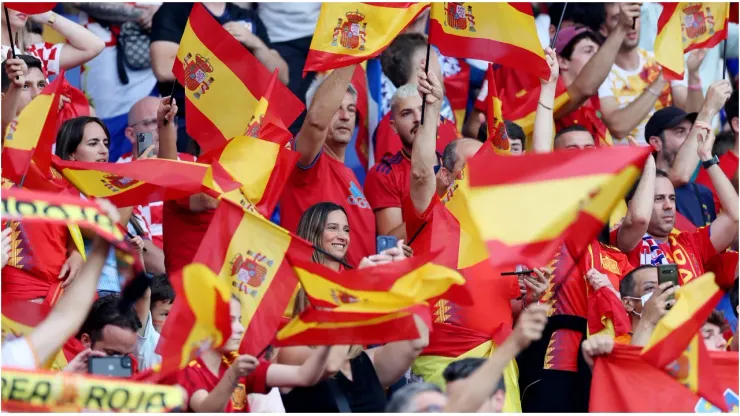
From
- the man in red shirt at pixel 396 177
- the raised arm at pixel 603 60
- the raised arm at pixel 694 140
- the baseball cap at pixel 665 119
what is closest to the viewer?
the man in red shirt at pixel 396 177

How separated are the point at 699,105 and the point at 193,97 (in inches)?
164

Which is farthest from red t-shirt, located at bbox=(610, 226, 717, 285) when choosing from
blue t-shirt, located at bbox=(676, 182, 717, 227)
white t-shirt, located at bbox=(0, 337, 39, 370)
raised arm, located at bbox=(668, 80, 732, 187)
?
white t-shirt, located at bbox=(0, 337, 39, 370)

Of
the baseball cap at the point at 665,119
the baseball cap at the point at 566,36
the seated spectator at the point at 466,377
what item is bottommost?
the baseball cap at the point at 665,119

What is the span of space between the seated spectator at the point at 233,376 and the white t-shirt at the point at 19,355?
0.73 meters

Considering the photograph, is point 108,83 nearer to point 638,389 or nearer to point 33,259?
point 33,259

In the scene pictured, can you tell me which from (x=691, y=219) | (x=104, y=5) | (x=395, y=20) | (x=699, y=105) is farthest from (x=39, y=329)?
(x=699, y=105)

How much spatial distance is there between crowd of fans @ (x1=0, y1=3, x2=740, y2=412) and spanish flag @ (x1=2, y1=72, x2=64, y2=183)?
0.97ft

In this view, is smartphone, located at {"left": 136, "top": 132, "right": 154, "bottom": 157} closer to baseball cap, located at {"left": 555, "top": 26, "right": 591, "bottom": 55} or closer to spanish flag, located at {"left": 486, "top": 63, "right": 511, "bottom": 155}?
spanish flag, located at {"left": 486, "top": 63, "right": 511, "bottom": 155}

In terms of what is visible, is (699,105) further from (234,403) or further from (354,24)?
(234,403)

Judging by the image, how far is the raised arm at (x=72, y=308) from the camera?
539 centimetres

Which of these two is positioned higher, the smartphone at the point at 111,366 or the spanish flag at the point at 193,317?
the spanish flag at the point at 193,317

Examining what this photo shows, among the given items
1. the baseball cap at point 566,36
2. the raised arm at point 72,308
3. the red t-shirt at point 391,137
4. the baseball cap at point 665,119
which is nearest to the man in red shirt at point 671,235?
the baseball cap at point 665,119

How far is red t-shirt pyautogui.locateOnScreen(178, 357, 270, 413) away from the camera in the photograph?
19.6 ft

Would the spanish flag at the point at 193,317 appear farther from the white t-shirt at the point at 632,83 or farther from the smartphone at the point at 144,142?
the white t-shirt at the point at 632,83
